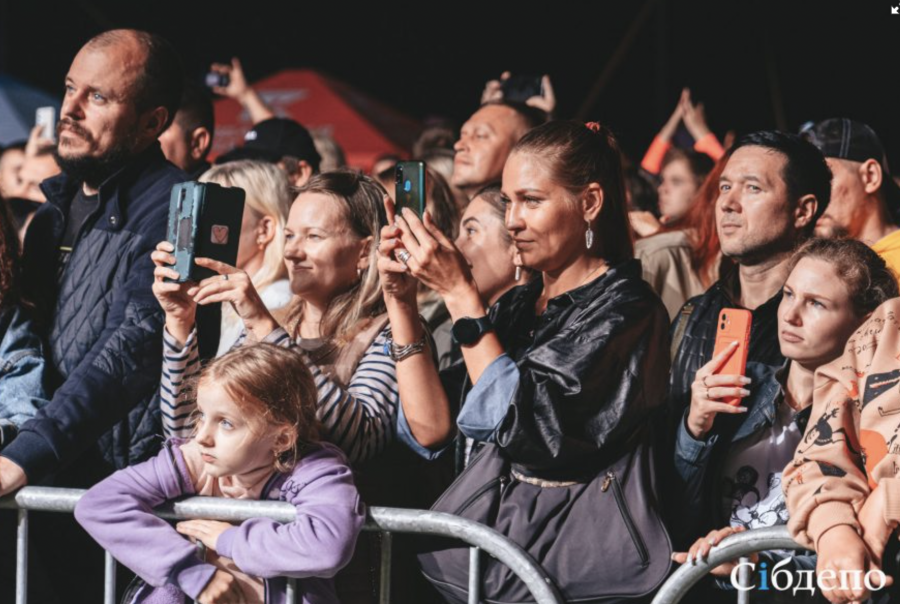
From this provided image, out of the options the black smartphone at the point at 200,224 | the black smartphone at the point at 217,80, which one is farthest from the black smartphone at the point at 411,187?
the black smartphone at the point at 217,80

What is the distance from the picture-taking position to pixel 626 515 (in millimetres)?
2951

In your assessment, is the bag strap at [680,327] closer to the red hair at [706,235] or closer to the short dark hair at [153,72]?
the red hair at [706,235]

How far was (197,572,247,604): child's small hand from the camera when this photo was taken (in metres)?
3.04

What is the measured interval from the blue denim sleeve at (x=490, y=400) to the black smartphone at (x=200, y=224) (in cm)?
82

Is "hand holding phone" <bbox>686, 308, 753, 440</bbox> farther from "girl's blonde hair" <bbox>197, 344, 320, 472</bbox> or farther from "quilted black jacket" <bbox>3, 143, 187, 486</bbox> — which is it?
"quilted black jacket" <bbox>3, 143, 187, 486</bbox>

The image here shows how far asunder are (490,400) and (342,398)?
51 cm

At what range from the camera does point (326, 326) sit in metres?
3.68

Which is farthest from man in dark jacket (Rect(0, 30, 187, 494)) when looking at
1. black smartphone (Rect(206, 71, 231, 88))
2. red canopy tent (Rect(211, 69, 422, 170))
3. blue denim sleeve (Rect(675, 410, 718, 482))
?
red canopy tent (Rect(211, 69, 422, 170))

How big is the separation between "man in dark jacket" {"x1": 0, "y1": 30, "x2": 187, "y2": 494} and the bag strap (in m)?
1.55

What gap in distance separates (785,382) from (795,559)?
56 cm

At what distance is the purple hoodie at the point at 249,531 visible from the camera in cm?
299

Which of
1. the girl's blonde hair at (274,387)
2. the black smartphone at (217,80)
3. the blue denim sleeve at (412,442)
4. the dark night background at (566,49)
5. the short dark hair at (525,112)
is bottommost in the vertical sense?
the blue denim sleeve at (412,442)

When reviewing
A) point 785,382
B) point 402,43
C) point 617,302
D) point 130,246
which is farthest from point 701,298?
point 402,43

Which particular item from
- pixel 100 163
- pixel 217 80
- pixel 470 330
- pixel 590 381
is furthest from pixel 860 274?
pixel 217 80
